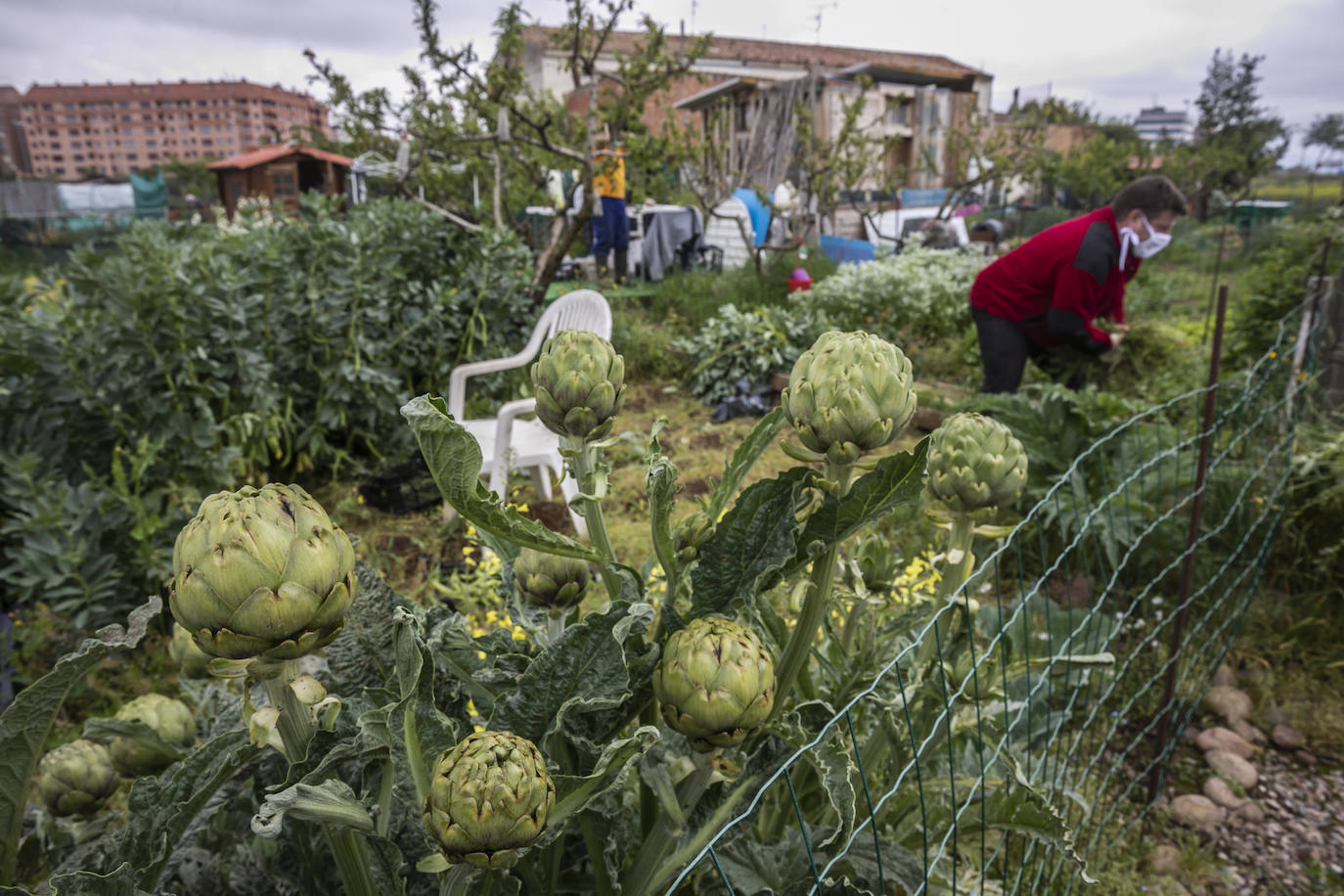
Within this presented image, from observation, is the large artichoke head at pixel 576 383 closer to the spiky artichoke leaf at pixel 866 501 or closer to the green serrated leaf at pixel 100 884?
the spiky artichoke leaf at pixel 866 501

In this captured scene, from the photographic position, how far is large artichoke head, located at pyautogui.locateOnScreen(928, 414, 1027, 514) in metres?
1.01

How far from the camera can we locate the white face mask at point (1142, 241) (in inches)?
140

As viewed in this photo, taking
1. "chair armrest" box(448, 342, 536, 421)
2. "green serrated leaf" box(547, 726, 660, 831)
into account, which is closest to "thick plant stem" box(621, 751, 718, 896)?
"green serrated leaf" box(547, 726, 660, 831)

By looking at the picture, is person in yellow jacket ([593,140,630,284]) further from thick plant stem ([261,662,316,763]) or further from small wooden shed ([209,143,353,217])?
small wooden shed ([209,143,353,217])

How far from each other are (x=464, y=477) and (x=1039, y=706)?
153cm

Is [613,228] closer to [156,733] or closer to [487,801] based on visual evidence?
[156,733]

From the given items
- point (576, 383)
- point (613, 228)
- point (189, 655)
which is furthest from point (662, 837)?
point (613, 228)

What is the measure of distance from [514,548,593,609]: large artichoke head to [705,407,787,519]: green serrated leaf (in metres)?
0.16

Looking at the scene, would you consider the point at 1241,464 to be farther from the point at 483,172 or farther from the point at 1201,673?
the point at 483,172

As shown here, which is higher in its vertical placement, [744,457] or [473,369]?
[744,457]

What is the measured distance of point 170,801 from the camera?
30.1 inches

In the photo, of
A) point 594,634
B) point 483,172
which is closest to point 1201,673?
point 594,634

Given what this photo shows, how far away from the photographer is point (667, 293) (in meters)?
7.46

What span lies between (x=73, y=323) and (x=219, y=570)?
2.94m
